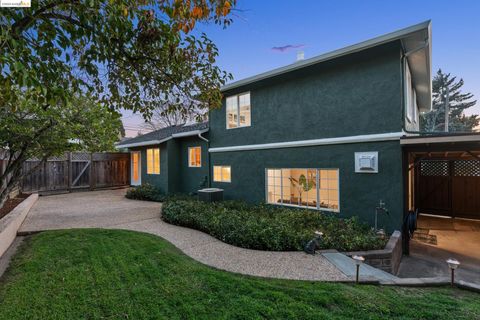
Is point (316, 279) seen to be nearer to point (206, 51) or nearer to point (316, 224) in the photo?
point (316, 224)

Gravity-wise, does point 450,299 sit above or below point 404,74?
below

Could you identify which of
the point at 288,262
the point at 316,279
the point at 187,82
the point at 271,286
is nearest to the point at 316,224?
the point at 288,262

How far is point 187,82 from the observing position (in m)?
4.48

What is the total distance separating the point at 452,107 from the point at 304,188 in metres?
35.8

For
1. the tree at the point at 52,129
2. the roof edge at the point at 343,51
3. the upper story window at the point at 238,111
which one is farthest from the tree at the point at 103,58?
the upper story window at the point at 238,111

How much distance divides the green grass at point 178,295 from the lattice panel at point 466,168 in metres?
9.10

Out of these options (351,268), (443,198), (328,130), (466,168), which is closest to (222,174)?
(328,130)

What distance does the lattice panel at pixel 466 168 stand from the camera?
10.5 metres

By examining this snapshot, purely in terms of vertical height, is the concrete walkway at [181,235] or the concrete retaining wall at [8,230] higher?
the concrete retaining wall at [8,230]

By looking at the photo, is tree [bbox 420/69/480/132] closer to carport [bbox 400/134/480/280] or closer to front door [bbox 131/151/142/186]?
carport [bbox 400/134/480/280]

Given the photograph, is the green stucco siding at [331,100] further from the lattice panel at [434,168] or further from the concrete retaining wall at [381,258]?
the lattice panel at [434,168]

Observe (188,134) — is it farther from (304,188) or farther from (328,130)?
(328,130)

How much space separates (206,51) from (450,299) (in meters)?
5.21

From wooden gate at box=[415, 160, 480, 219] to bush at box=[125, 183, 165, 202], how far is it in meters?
12.1
